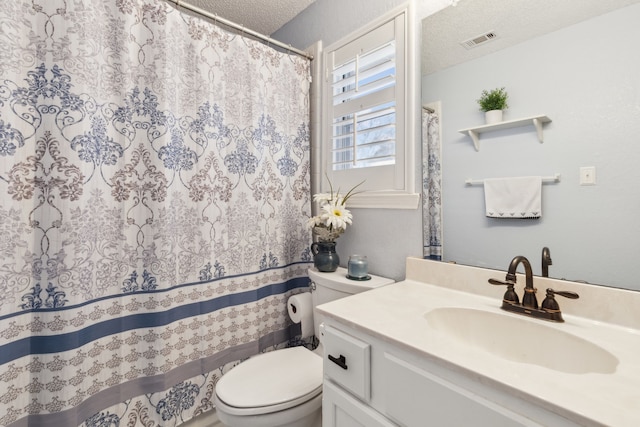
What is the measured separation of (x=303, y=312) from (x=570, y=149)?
1.28 metres

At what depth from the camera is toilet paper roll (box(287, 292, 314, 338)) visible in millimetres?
1542

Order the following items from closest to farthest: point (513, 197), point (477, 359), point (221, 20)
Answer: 1. point (477, 359)
2. point (513, 197)
3. point (221, 20)

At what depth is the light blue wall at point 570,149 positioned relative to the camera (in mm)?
815

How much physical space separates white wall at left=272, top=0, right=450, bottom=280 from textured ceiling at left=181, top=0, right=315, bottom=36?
0.32 ft

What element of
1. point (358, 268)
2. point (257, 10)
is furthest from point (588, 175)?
point (257, 10)

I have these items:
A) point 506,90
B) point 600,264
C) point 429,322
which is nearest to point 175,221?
point 429,322

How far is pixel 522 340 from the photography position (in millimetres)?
841

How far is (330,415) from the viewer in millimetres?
899

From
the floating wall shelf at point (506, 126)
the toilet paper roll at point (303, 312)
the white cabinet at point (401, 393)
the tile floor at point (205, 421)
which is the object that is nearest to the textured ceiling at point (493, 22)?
the floating wall shelf at point (506, 126)

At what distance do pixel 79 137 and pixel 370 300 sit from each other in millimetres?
1195

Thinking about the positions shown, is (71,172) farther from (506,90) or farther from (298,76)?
(506,90)

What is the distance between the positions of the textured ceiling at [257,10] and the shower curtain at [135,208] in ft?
1.42

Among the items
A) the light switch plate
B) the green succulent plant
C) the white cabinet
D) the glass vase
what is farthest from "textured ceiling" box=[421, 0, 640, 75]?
the white cabinet

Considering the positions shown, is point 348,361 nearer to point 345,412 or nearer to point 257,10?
point 345,412
